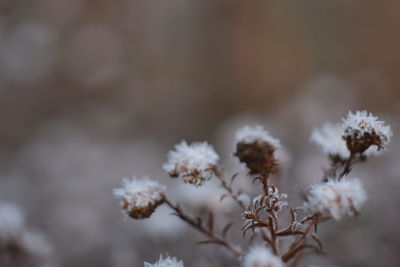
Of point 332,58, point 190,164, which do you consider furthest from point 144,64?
point 190,164

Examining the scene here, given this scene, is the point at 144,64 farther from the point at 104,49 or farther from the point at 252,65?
the point at 252,65

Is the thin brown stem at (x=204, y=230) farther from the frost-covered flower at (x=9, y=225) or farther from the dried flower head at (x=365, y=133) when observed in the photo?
the frost-covered flower at (x=9, y=225)

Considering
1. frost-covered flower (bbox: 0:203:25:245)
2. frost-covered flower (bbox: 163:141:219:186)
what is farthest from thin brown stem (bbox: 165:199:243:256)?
frost-covered flower (bbox: 0:203:25:245)

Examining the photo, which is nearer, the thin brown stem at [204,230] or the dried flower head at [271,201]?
the dried flower head at [271,201]

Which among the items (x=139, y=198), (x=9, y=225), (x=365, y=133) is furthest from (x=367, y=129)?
(x=9, y=225)

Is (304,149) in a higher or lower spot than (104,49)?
lower

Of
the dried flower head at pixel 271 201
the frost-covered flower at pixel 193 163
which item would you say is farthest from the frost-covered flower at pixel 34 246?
the dried flower head at pixel 271 201
